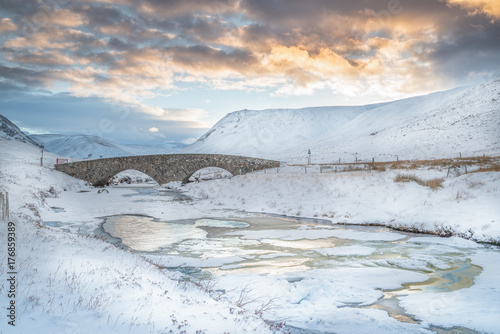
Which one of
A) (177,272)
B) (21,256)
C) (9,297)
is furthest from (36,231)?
(9,297)

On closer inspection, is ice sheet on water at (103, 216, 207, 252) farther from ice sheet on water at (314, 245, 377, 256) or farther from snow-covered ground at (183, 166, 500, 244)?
snow-covered ground at (183, 166, 500, 244)

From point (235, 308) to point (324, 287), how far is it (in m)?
2.96

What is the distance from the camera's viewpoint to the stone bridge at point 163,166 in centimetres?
5041

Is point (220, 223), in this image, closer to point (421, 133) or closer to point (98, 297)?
point (98, 297)

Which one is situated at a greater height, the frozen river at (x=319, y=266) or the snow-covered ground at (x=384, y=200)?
the snow-covered ground at (x=384, y=200)

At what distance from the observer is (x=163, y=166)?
5159 centimetres

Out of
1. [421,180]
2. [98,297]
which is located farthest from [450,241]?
[98,297]

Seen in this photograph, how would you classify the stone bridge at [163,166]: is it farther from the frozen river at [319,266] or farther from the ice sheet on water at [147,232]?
the frozen river at [319,266]

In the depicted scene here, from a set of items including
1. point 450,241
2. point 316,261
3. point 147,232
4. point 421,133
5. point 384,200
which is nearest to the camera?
point 316,261

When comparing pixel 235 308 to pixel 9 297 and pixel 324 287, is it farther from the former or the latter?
pixel 9 297

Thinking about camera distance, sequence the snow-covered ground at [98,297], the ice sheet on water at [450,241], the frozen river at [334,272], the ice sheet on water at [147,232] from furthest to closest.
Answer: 1. the ice sheet on water at [147,232]
2. the ice sheet on water at [450,241]
3. the frozen river at [334,272]
4. the snow-covered ground at [98,297]

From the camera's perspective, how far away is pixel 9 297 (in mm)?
4711

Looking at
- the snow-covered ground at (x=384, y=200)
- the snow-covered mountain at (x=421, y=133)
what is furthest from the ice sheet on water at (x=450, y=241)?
the snow-covered mountain at (x=421, y=133)

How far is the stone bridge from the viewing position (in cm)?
5041
